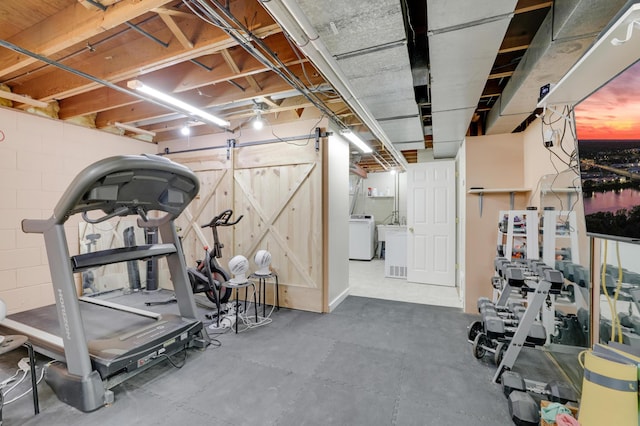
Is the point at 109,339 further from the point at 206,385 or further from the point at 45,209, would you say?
the point at 45,209

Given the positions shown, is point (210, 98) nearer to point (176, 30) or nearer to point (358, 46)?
point (176, 30)

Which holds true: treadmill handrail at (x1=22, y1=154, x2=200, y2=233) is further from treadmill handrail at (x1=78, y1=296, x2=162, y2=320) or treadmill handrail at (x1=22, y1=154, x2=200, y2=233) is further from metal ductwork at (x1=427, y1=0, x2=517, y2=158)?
metal ductwork at (x1=427, y1=0, x2=517, y2=158)

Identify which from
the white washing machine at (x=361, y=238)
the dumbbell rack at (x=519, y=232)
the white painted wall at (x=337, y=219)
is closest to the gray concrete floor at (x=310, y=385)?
the white painted wall at (x=337, y=219)

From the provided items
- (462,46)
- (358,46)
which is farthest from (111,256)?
(462,46)

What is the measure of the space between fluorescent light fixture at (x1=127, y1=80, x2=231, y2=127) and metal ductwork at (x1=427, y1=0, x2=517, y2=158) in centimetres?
273

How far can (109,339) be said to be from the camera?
8.16 feet

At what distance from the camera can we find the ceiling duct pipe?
151 centimetres

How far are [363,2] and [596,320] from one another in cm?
280

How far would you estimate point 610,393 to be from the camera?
4.45 ft

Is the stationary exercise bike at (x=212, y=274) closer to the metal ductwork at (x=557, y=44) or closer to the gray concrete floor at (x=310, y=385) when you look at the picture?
the gray concrete floor at (x=310, y=385)

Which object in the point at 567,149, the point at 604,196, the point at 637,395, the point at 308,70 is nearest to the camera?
the point at 637,395

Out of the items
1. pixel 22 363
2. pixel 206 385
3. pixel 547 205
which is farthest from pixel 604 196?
pixel 22 363

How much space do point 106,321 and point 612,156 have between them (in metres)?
4.50

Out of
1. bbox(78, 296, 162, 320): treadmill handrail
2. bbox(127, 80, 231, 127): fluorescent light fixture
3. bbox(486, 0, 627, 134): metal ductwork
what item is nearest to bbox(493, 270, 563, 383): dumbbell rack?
bbox(486, 0, 627, 134): metal ductwork
